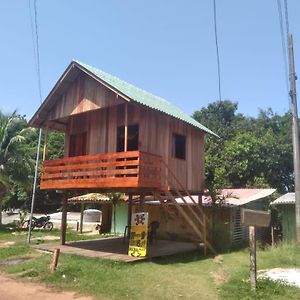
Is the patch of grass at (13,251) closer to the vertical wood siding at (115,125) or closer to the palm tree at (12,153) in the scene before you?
the vertical wood siding at (115,125)

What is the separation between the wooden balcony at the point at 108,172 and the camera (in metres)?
14.0

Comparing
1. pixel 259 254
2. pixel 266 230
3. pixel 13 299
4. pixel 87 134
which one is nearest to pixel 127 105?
pixel 87 134

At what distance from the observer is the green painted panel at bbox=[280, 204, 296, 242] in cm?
2005

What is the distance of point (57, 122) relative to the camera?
1902 cm

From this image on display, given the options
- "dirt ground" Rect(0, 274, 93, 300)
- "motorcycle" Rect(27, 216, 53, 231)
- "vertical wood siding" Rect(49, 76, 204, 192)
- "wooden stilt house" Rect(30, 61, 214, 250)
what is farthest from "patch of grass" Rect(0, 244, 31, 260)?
"motorcycle" Rect(27, 216, 53, 231)

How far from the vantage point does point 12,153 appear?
26.7 metres

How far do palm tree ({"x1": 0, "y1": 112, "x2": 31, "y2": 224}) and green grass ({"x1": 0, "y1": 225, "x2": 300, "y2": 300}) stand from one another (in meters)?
11.5

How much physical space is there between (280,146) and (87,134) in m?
19.6

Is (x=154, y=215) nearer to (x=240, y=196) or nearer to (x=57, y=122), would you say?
(x=240, y=196)

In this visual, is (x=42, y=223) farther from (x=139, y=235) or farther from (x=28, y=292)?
(x=28, y=292)

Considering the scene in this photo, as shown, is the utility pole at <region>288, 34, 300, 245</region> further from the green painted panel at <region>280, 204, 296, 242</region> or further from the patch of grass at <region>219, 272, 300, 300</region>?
the patch of grass at <region>219, 272, 300, 300</region>

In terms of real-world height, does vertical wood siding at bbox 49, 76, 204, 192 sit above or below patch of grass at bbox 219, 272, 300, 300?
above

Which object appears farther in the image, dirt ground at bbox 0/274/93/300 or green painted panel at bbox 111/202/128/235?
green painted panel at bbox 111/202/128/235

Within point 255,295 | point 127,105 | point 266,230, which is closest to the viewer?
point 255,295
